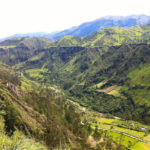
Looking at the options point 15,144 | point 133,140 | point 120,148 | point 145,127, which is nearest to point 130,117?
point 145,127

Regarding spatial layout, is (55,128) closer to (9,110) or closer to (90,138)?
(9,110)

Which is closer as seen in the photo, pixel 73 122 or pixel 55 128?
pixel 55 128

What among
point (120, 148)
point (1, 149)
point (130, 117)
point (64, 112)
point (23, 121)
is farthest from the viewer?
point (130, 117)

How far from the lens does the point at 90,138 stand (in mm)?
120188

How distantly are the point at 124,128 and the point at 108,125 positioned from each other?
17.8m

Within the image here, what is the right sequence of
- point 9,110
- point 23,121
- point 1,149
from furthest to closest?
point 23,121 → point 9,110 → point 1,149

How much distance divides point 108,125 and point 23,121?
4957 inches

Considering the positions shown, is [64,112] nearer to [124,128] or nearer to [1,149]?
[124,128]

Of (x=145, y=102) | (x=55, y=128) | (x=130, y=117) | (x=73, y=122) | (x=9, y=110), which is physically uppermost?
(x=9, y=110)

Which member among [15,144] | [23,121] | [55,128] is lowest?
[55,128]

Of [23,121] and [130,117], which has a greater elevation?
[23,121]

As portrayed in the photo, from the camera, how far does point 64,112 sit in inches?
5925

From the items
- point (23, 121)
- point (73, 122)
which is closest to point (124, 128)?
point (73, 122)

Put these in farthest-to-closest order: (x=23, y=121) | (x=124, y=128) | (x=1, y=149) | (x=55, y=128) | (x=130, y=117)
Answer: (x=130, y=117) → (x=124, y=128) → (x=55, y=128) → (x=23, y=121) → (x=1, y=149)
